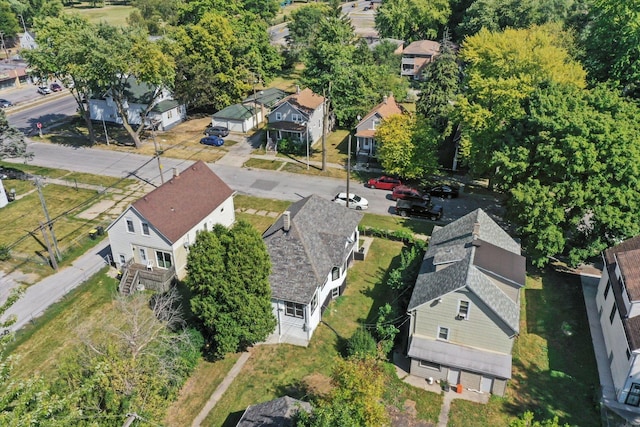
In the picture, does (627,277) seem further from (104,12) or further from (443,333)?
(104,12)

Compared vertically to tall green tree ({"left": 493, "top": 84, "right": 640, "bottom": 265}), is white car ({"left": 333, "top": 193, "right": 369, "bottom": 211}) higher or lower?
lower

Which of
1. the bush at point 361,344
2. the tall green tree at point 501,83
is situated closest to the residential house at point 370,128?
the tall green tree at point 501,83

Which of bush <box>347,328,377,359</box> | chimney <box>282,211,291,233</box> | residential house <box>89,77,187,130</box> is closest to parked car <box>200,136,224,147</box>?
residential house <box>89,77,187,130</box>

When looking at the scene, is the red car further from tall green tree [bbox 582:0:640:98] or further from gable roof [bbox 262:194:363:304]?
tall green tree [bbox 582:0:640:98]

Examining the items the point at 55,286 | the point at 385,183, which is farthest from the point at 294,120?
the point at 55,286

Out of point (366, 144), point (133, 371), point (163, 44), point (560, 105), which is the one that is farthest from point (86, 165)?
point (560, 105)

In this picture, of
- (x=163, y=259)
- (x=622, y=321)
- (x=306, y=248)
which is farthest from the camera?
(x=163, y=259)
